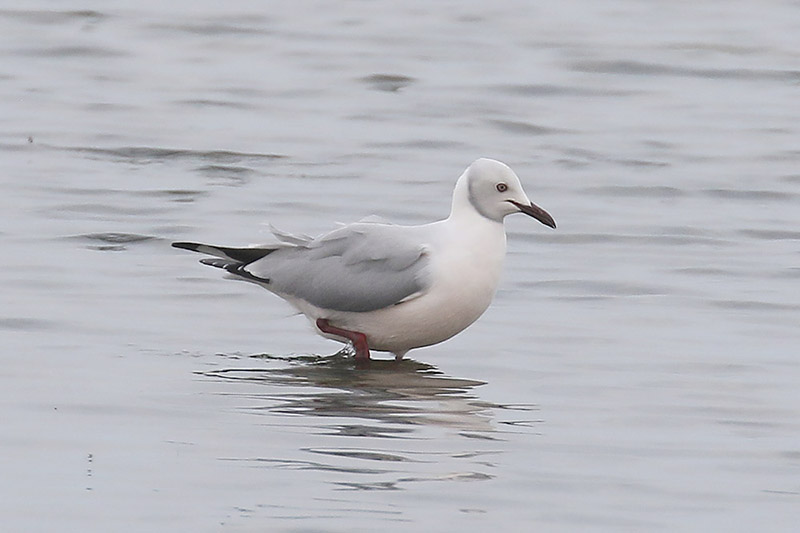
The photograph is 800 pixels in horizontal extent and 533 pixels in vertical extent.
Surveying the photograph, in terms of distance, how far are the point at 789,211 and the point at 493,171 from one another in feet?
13.6

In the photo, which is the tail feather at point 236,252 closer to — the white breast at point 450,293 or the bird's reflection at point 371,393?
the bird's reflection at point 371,393

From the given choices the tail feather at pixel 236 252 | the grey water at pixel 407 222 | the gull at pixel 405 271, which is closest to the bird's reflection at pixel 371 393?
the grey water at pixel 407 222

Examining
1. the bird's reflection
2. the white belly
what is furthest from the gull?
the bird's reflection

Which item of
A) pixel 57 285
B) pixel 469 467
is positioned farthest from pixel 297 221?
pixel 469 467

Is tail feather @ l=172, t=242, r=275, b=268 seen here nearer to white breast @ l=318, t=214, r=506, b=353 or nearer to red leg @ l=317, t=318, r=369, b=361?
red leg @ l=317, t=318, r=369, b=361

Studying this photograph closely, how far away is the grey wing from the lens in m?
7.60

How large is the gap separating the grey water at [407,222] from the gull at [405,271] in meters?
0.20

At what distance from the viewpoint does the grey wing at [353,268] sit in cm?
760

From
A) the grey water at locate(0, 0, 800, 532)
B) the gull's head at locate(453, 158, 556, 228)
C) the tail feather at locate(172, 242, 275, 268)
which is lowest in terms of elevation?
the grey water at locate(0, 0, 800, 532)

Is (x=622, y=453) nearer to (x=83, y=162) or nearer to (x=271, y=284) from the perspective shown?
(x=271, y=284)

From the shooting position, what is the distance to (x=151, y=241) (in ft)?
32.9

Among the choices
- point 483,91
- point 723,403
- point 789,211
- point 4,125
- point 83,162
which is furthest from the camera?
point 483,91

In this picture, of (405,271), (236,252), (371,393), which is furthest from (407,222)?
(371,393)

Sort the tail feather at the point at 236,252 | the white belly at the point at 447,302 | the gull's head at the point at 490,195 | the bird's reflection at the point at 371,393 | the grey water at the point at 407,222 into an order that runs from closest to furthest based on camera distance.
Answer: the grey water at the point at 407,222, the bird's reflection at the point at 371,393, the white belly at the point at 447,302, the gull's head at the point at 490,195, the tail feather at the point at 236,252
